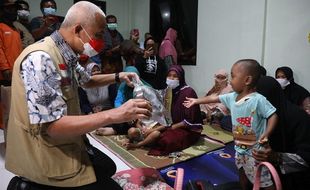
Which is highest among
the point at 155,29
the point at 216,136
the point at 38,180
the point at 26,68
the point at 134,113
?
the point at 155,29

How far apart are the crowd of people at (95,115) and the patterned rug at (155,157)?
0.10 m

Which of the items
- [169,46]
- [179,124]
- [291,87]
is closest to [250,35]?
[291,87]

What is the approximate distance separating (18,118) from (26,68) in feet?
0.73

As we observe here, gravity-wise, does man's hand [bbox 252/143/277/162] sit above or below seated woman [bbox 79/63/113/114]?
above

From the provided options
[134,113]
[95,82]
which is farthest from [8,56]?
[134,113]

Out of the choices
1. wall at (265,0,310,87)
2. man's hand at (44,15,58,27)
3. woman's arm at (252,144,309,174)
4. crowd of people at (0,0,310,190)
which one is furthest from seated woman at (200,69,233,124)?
man's hand at (44,15,58,27)

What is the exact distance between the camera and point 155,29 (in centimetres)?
581

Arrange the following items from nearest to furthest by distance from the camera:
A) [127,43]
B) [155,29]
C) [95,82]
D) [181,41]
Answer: [95,82]
[127,43]
[181,41]
[155,29]

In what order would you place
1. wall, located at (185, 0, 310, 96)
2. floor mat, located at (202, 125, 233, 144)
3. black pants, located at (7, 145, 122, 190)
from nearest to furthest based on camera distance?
black pants, located at (7, 145, 122, 190), floor mat, located at (202, 125, 233, 144), wall, located at (185, 0, 310, 96)

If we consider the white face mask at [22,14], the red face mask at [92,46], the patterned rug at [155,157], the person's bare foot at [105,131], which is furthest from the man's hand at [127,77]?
the white face mask at [22,14]

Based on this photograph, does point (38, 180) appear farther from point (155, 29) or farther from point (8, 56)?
point (155, 29)

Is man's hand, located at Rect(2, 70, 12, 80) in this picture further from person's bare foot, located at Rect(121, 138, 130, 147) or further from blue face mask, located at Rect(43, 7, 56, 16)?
person's bare foot, located at Rect(121, 138, 130, 147)

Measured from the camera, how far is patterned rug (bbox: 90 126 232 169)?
2.55 meters

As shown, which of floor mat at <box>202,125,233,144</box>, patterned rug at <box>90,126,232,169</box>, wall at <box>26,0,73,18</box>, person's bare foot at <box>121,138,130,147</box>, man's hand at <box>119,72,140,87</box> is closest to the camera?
man's hand at <box>119,72,140,87</box>
